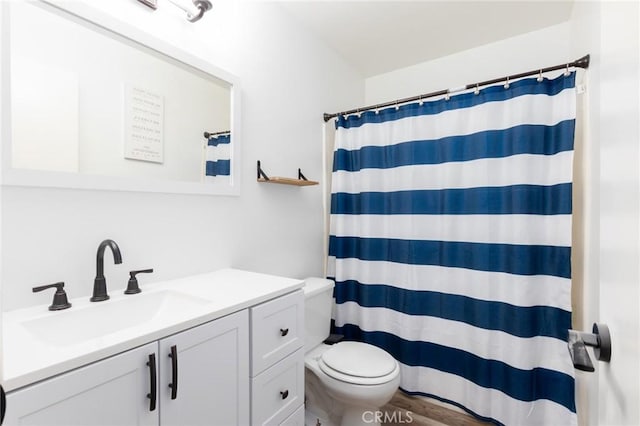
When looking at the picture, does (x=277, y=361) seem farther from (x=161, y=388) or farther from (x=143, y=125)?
(x=143, y=125)

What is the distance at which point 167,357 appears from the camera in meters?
0.81

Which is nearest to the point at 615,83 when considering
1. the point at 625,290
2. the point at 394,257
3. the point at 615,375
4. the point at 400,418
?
the point at 625,290

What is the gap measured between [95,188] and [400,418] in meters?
1.94

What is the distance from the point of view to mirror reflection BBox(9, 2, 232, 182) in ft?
3.03

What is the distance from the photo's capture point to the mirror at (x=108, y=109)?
0.91 m

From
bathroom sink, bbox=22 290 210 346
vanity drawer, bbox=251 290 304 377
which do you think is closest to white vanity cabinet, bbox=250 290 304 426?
vanity drawer, bbox=251 290 304 377

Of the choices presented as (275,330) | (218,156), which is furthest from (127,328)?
(218,156)

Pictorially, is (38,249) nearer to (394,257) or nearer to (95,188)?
(95,188)

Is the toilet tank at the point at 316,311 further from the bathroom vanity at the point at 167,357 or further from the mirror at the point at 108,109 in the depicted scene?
the mirror at the point at 108,109

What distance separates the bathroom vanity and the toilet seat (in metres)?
0.27

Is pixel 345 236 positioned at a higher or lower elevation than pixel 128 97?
lower

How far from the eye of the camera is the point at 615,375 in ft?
1.77

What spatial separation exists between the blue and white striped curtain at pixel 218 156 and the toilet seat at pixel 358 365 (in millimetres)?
1111

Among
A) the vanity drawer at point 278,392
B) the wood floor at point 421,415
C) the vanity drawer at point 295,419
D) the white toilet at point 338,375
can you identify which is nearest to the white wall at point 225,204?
the white toilet at point 338,375
